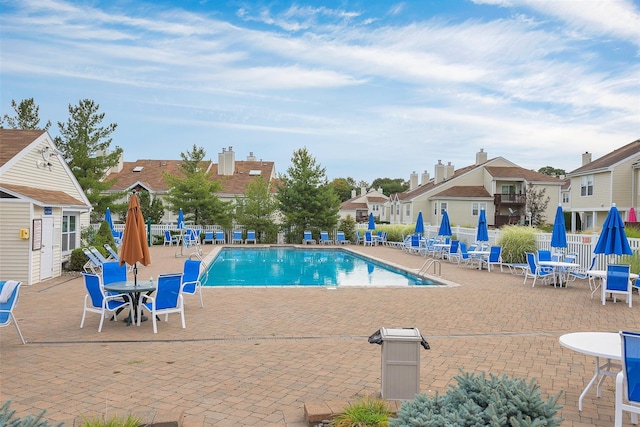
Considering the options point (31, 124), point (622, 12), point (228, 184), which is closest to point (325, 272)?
point (622, 12)

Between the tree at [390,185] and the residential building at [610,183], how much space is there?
169 feet

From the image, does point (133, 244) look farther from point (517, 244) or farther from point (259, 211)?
A: point (259, 211)

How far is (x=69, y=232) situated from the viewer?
1551 cm

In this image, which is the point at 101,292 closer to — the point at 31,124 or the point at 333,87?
the point at 333,87

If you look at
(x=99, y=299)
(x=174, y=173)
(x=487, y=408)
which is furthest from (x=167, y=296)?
(x=174, y=173)

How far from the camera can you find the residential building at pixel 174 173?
36.5 m

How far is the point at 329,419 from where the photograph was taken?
3824 millimetres

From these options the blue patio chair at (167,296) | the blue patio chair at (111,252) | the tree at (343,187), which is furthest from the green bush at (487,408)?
the tree at (343,187)

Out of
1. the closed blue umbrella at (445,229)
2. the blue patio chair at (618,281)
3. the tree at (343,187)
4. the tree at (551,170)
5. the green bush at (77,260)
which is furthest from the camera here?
the tree at (551,170)

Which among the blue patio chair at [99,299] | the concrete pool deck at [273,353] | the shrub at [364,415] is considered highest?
the blue patio chair at [99,299]

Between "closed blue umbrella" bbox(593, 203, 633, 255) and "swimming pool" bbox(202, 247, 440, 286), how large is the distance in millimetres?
4764

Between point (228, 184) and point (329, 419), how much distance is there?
3538 centimetres

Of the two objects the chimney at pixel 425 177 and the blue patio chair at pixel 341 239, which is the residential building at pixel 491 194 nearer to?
the chimney at pixel 425 177

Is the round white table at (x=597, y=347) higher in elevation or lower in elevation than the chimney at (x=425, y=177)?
lower
